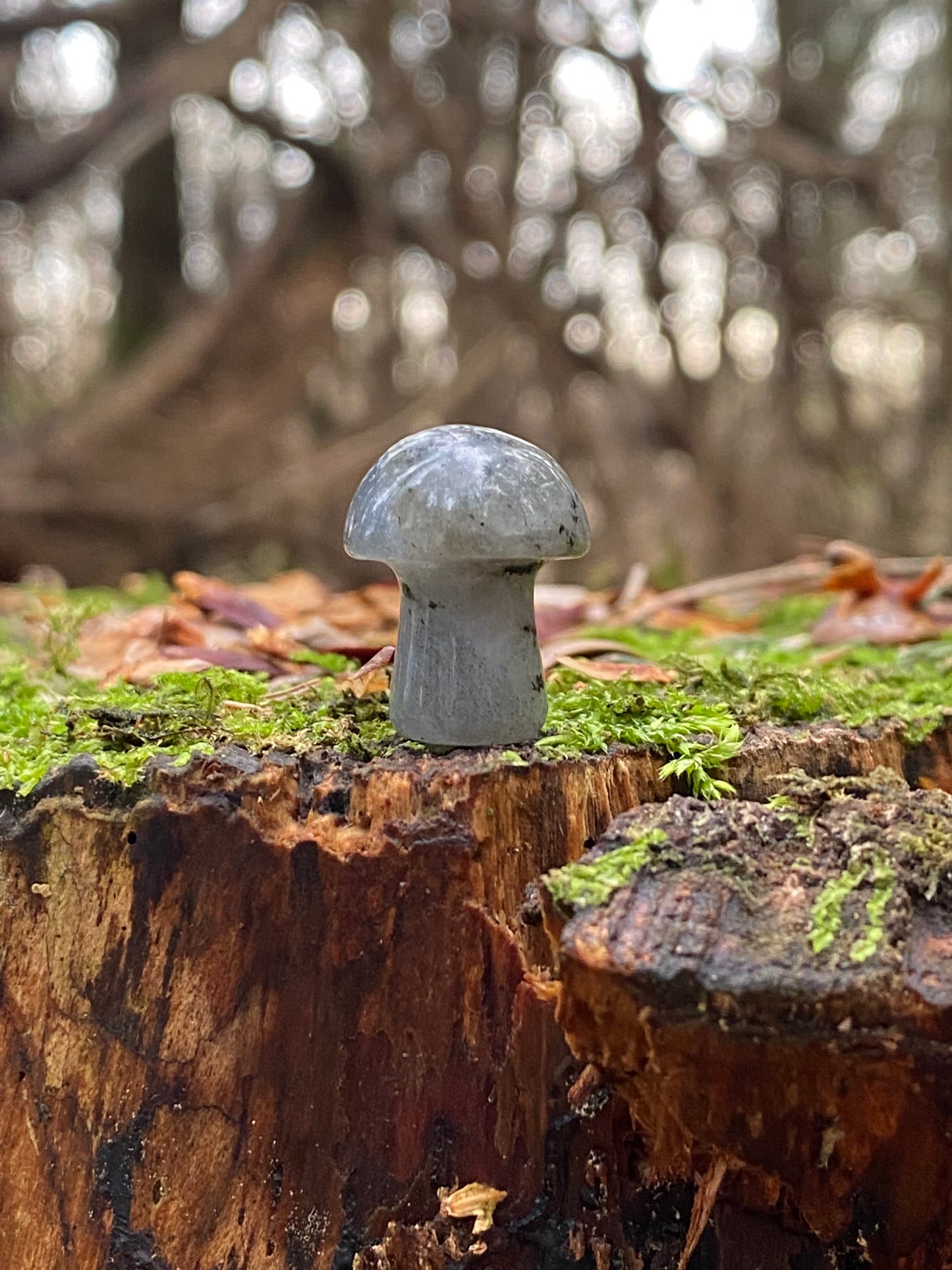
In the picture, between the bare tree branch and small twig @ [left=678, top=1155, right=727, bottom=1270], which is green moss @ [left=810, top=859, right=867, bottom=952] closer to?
small twig @ [left=678, top=1155, right=727, bottom=1270]

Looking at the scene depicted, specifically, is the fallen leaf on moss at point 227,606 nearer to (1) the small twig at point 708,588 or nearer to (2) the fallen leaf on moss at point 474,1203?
(1) the small twig at point 708,588

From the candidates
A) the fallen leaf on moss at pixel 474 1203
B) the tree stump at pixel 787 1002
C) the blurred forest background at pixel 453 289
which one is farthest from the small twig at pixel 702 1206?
the blurred forest background at pixel 453 289

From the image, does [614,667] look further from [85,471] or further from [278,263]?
[278,263]

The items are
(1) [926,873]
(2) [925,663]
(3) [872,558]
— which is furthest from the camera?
(3) [872,558]

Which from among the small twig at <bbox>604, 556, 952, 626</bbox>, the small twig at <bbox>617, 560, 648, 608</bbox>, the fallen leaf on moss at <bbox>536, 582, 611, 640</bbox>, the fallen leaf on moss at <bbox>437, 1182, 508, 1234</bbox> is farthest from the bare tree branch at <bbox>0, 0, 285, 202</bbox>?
Result: the fallen leaf on moss at <bbox>437, 1182, 508, 1234</bbox>

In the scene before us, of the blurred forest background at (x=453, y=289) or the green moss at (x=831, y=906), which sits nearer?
the green moss at (x=831, y=906)

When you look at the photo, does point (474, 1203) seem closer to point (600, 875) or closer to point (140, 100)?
point (600, 875)

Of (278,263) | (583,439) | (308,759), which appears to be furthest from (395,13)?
(308,759)
